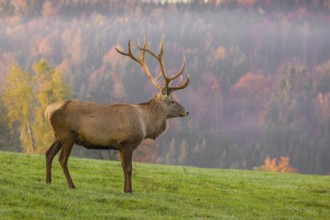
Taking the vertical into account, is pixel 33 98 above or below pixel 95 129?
below

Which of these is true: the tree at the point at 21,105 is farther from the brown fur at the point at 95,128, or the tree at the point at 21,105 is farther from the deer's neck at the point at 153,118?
the brown fur at the point at 95,128

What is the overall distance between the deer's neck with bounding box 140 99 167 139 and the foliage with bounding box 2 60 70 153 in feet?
147

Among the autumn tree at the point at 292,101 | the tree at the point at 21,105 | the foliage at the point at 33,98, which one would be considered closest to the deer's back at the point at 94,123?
the foliage at the point at 33,98

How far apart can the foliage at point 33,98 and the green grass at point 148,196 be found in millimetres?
38321

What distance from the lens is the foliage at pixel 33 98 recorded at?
6412 centimetres

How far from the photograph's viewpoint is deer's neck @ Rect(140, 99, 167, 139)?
1836 cm

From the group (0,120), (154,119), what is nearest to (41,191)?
(154,119)

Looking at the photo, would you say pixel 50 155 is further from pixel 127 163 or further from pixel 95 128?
pixel 127 163

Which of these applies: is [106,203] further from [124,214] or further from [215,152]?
[215,152]

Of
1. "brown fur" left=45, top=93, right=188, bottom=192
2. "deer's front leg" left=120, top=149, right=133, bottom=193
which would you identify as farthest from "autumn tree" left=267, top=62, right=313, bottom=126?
"deer's front leg" left=120, top=149, right=133, bottom=193

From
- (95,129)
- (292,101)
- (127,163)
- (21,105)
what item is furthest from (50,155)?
(292,101)

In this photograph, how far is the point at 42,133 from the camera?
6469 centimetres

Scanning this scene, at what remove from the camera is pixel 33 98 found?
6744 centimetres

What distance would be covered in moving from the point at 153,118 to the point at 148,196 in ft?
8.04
